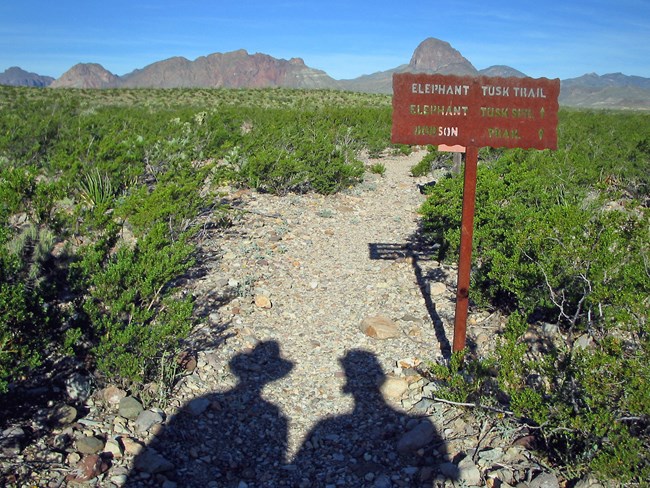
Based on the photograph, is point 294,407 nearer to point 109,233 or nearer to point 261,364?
→ point 261,364

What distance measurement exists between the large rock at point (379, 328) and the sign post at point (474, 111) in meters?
2.25

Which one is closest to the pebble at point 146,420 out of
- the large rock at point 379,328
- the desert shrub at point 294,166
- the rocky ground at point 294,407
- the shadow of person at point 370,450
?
the rocky ground at point 294,407

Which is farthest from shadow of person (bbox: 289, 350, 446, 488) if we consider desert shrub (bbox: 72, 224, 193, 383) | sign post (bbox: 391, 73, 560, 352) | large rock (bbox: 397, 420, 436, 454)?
sign post (bbox: 391, 73, 560, 352)

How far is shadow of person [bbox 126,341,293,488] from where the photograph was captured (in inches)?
149

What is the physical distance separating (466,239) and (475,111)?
3.53 feet

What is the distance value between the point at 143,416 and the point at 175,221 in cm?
424

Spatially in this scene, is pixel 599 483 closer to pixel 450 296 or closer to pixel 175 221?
pixel 450 296

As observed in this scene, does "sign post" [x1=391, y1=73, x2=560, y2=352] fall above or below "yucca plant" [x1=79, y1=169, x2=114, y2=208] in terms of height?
above

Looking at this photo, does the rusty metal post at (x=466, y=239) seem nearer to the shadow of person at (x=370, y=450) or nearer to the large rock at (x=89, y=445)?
the shadow of person at (x=370, y=450)

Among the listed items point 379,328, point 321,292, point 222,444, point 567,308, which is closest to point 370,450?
point 222,444

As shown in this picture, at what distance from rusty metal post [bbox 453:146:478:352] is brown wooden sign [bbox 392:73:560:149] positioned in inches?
7.3

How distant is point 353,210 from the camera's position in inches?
460

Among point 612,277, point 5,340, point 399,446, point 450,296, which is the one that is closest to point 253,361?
point 399,446

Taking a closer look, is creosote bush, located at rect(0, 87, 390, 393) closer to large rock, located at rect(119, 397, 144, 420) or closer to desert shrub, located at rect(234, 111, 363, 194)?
desert shrub, located at rect(234, 111, 363, 194)
